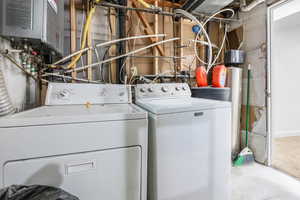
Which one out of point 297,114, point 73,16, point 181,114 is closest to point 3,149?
point 181,114

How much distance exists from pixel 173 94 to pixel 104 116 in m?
1.00

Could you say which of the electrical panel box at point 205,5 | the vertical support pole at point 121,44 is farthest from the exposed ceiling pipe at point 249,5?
the vertical support pole at point 121,44

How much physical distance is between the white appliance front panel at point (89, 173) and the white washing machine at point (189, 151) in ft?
0.49

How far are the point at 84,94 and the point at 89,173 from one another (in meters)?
0.70

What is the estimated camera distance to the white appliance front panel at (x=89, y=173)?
783 mm

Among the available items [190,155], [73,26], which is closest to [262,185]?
[190,155]

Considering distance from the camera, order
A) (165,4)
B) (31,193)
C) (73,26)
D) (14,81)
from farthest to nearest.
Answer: (165,4) < (73,26) < (14,81) < (31,193)

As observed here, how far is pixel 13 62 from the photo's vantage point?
3.80ft

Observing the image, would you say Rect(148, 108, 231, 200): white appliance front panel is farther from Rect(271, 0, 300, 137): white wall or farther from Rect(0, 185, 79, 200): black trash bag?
Rect(271, 0, 300, 137): white wall

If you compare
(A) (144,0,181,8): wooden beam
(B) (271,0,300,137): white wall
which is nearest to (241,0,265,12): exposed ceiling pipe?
(A) (144,0,181,8): wooden beam

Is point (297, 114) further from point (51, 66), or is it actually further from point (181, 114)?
point (51, 66)

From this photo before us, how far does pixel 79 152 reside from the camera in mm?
866

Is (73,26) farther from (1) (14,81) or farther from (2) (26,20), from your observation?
(1) (14,81)

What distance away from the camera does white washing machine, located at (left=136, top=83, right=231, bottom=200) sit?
3.48 feet
